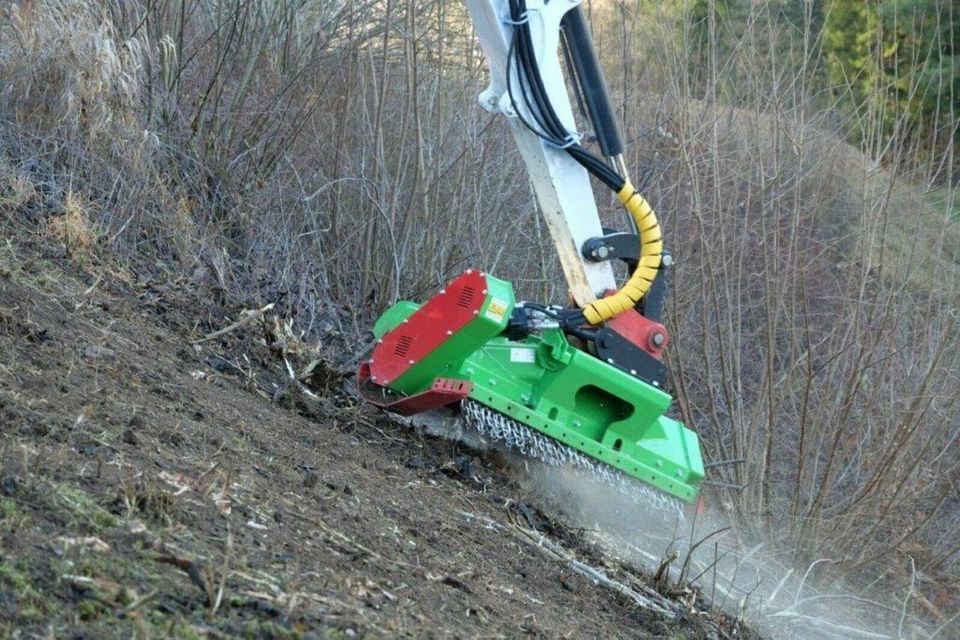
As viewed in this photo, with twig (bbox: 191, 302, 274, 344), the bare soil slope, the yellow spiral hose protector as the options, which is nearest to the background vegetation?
twig (bbox: 191, 302, 274, 344)

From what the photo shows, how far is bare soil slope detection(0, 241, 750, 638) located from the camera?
314cm

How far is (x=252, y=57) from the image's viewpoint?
29.2 ft

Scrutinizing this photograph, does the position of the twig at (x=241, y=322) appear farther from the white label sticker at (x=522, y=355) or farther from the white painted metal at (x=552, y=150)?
the white painted metal at (x=552, y=150)

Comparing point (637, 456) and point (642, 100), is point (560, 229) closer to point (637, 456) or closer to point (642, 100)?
point (637, 456)

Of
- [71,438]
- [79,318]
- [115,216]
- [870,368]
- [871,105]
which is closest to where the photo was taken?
[71,438]

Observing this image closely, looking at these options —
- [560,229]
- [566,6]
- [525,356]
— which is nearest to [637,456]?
[525,356]

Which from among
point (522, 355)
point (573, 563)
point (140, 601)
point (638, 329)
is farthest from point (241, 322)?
point (140, 601)

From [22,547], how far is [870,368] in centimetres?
650

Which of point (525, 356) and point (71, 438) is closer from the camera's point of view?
point (71, 438)

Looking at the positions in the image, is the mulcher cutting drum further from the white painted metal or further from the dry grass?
the dry grass

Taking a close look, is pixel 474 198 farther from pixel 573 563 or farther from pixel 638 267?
pixel 573 563

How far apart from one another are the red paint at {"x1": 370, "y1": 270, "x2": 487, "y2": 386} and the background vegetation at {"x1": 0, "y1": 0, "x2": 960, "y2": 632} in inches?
53.2

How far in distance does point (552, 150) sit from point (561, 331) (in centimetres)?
90

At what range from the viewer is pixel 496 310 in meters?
5.92
